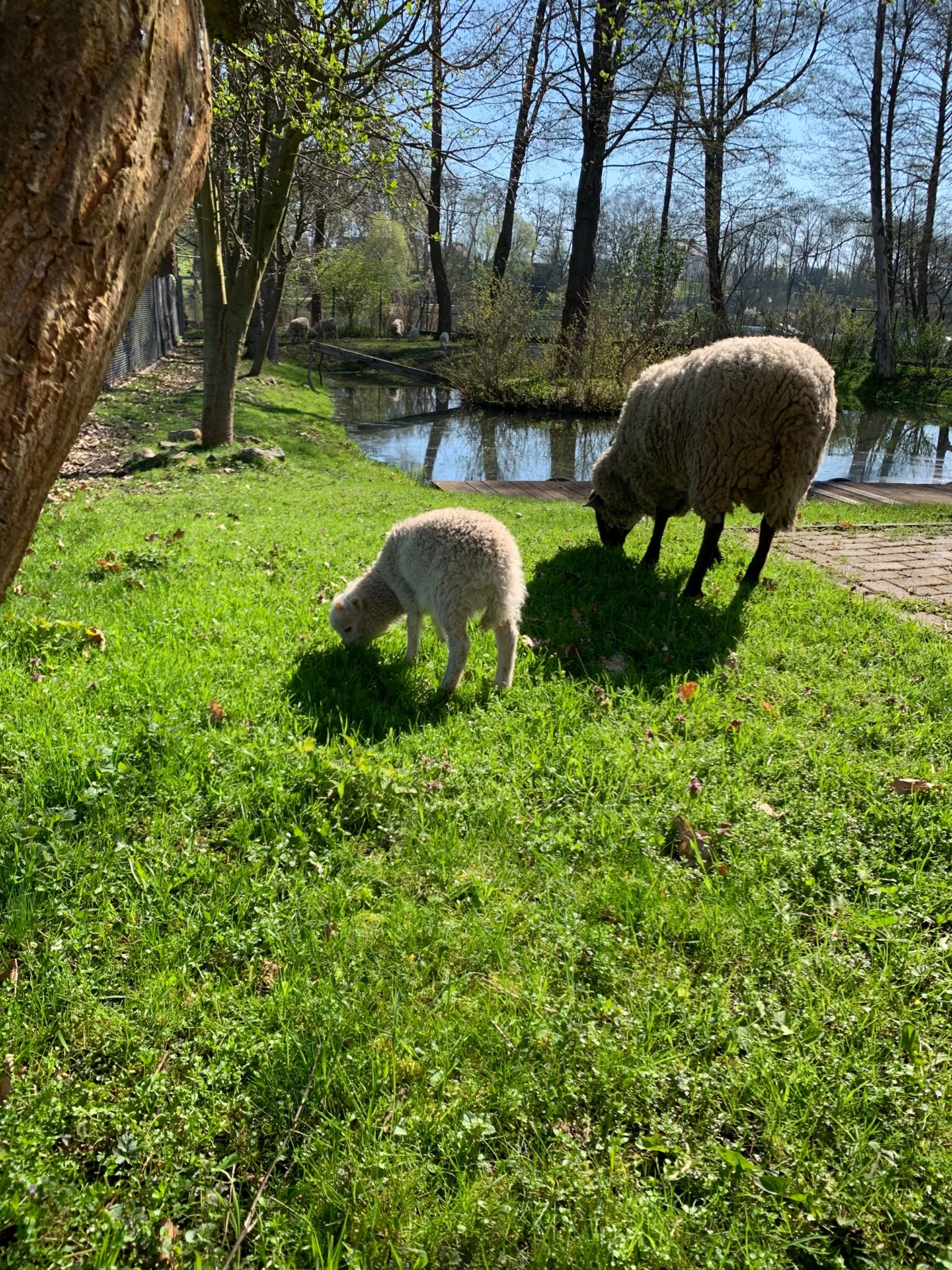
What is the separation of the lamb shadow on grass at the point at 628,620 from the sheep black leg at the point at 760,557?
0.15 m

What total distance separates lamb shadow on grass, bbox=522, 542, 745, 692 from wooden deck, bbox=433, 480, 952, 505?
17.1 feet

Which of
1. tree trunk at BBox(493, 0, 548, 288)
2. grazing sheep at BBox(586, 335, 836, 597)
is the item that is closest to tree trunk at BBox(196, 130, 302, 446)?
tree trunk at BBox(493, 0, 548, 288)

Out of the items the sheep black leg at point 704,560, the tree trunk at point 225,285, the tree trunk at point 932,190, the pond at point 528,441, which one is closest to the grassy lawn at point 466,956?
the sheep black leg at point 704,560

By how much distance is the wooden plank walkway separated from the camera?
86.0 feet

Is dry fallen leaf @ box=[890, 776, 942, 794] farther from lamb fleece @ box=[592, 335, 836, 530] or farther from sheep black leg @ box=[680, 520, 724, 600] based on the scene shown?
lamb fleece @ box=[592, 335, 836, 530]

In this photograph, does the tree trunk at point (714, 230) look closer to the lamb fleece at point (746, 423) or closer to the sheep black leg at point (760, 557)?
the lamb fleece at point (746, 423)

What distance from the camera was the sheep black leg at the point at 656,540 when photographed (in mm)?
7105

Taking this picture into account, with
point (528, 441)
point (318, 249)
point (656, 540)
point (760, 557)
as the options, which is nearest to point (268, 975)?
point (760, 557)

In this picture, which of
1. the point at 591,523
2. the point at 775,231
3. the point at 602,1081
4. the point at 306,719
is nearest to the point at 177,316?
the point at 775,231

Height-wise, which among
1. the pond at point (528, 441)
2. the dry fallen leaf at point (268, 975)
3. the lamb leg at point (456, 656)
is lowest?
the dry fallen leaf at point (268, 975)

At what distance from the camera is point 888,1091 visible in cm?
211

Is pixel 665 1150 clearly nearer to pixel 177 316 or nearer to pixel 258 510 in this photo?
pixel 258 510

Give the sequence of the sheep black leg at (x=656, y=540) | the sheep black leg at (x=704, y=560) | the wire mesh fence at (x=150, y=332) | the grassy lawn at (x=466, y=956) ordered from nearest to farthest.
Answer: the grassy lawn at (x=466, y=956) < the sheep black leg at (x=704, y=560) < the sheep black leg at (x=656, y=540) < the wire mesh fence at (x=150, y=332)

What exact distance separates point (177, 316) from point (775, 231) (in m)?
28.1
